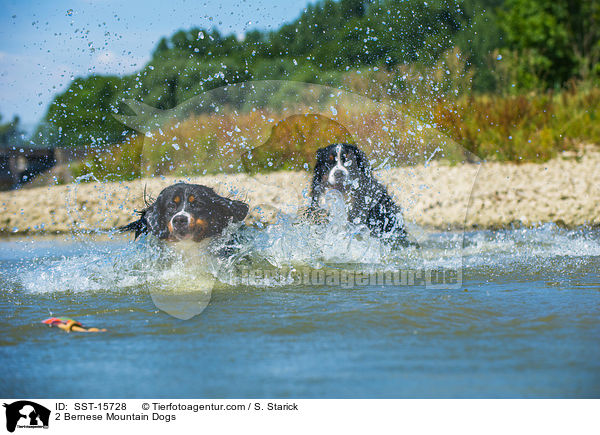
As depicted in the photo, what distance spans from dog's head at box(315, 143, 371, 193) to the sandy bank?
2462 mm

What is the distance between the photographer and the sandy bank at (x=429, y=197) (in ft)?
32.9

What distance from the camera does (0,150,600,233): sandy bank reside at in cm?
1002

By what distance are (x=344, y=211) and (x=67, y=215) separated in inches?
261

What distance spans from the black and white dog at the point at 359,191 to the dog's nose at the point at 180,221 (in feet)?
5.68

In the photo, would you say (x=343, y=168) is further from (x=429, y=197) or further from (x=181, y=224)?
(x=429, y=197)

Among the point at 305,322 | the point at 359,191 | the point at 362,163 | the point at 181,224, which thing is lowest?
the point at 305,322

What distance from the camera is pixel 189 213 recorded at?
17.8 feet

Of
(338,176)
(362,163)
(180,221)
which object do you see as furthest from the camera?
(362,163)

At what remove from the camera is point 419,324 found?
356 cm

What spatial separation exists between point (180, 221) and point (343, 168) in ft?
6.67

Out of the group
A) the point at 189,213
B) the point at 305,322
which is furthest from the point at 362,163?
the point at 305,322
